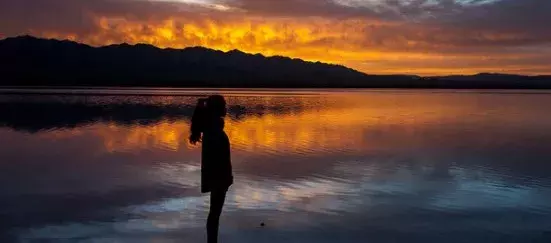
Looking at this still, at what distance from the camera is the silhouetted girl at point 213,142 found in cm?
692

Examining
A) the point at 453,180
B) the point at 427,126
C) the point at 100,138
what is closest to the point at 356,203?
the point at 453,180

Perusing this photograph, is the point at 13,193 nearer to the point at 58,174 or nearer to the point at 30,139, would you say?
the point at 58,174

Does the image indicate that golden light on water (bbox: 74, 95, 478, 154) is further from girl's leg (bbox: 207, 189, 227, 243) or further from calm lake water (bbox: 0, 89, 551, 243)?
girl's leg (bbox: 207, 189, 227, 243)

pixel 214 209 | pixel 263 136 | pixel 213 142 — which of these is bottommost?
pixel 263 136

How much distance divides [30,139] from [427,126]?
19177 mm

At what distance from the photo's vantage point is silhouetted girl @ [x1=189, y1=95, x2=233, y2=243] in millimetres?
6918

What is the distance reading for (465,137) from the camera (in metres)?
25.5

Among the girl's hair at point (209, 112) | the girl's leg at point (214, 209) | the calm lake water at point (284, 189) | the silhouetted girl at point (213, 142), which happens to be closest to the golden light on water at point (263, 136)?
the calm lake water at point (284, 189)

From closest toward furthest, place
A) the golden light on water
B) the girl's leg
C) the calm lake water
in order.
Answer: the girl's leg → the calm lake water → the golden light on water

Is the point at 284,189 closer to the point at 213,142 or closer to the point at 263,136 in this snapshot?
the point at 213,142

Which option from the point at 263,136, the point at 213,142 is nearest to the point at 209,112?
the point at 213,142

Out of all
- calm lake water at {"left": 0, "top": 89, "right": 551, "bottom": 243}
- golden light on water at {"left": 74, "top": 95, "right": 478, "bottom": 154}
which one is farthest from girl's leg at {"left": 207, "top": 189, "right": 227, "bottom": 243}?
golden light on water at {"left": 74, "top": 95, "right": 478, "bottom": 154}

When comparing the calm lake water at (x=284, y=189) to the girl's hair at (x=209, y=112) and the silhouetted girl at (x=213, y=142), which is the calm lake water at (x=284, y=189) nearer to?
the silhouetted girl at (x=213, y=142)

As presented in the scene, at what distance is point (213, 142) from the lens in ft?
22.7
